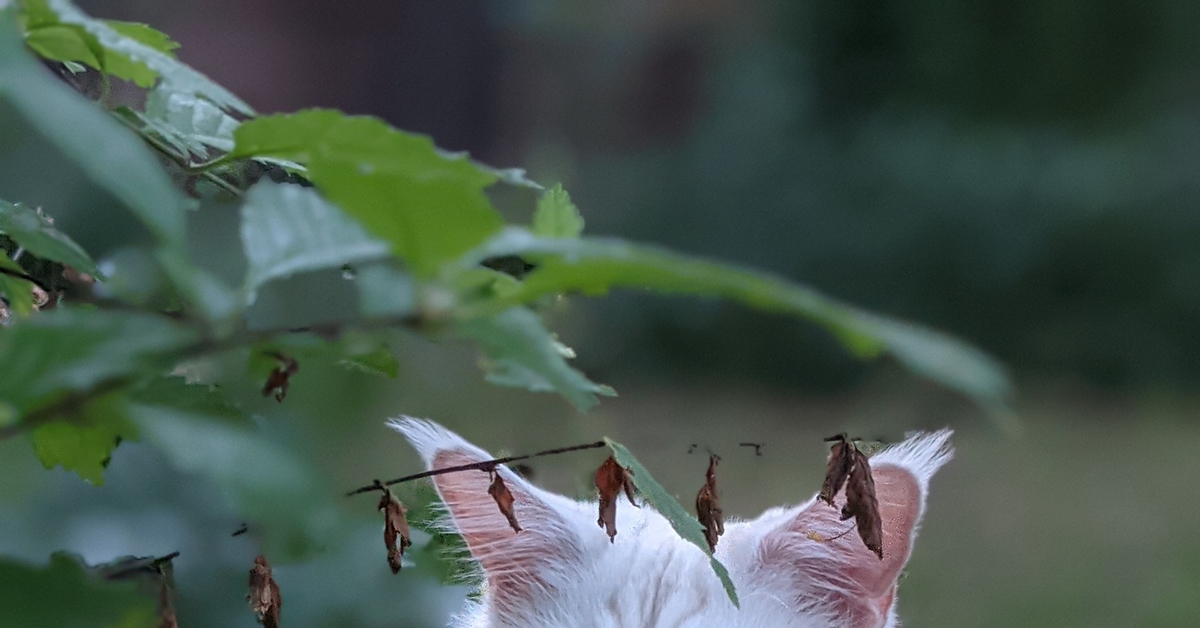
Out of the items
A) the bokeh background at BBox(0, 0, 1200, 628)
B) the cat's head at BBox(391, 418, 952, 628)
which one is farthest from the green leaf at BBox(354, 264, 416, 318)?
the bokeh background at BBox(0, 0, 1200, 628)

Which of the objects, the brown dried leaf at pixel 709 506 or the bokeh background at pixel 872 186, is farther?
the bokeh background at pixel 872 186

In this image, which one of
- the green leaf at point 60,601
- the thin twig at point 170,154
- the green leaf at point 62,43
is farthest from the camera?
the thin twig at point 170,154

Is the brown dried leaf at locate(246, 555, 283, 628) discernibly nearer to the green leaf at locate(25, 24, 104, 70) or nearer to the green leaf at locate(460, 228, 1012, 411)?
the green leaf at locate(25, 24, 104, 70)

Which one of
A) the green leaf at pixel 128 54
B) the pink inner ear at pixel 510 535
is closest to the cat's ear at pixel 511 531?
the pink inner ear at pixel 510 535

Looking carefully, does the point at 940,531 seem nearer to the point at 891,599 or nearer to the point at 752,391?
the point at 752,391

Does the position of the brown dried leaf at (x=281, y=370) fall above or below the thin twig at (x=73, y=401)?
above

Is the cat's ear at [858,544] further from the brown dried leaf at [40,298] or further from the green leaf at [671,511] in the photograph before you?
the brown dried leaf at [40,298]

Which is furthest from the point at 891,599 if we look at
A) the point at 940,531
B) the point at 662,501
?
the point at 940,531
